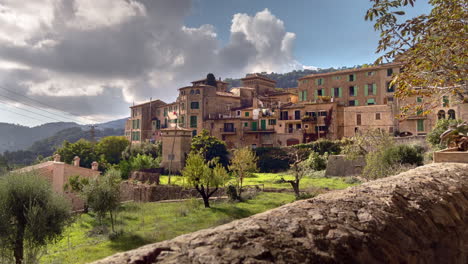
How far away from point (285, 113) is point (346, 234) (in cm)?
5402

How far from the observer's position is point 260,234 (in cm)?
296

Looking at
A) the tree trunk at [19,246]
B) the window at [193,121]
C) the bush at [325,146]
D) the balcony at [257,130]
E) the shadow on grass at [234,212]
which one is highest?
the window at [193,121]

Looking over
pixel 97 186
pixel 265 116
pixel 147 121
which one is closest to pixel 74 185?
pixel 97 186

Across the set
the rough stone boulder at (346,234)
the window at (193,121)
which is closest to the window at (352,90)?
the window at (193,121)

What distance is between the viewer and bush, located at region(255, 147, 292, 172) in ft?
164

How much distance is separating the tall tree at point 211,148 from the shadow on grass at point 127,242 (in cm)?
3177

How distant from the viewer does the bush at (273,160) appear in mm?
49875

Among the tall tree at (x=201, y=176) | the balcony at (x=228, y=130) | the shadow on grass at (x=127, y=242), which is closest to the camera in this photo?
the shadow on grass at (x=127, y=242)

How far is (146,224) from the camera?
23.6 metres

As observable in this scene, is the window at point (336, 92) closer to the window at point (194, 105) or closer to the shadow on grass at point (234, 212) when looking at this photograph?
the window at point (194, 105)

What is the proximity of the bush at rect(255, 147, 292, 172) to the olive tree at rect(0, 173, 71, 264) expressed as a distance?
35.7 meters

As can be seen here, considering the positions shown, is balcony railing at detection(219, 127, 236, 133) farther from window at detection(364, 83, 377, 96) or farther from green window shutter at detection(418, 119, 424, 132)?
green window shutter at detection(418, 119, 424, 132)

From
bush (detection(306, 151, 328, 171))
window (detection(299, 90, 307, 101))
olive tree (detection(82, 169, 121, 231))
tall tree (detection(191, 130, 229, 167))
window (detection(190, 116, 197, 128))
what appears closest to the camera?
olive tree (detection(82, 169, 121, 231))

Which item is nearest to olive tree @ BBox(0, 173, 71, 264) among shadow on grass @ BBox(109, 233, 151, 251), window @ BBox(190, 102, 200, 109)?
shadow on grass @ BBox(109, 233, 151, 251)
